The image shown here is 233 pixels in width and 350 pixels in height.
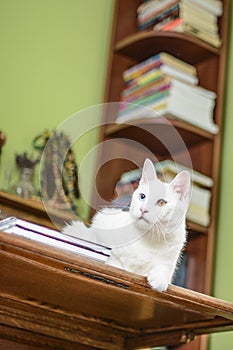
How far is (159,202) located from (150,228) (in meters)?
0.06

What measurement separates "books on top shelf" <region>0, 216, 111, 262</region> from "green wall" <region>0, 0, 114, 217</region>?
0.81 m

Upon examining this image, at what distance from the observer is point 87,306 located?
152 centimetres

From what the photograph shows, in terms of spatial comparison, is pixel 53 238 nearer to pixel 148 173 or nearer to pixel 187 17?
pixel 148 173

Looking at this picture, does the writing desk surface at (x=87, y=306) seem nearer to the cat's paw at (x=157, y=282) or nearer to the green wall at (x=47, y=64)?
the cat's paw at (x=157, y=282)

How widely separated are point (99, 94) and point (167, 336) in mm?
1081

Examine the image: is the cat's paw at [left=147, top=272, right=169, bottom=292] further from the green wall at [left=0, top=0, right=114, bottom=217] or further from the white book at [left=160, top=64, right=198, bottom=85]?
the white book at [left=160, top=64, right=198, bottom=85]

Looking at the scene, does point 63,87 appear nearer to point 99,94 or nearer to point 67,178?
point 99,94

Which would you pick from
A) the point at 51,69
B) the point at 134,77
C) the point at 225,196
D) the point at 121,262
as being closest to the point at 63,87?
the point at 51,69

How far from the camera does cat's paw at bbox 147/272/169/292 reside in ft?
4.35

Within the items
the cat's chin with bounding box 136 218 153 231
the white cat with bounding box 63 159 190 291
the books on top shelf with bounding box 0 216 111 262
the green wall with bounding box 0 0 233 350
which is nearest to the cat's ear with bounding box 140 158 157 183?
the white cat with bounding box 63 159 190 291

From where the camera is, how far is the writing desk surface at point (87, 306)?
125cm

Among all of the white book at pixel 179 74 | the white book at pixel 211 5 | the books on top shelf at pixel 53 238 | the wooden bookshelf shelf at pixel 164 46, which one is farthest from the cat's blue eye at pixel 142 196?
the white book at pixel 211 5

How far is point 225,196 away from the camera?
7.43 feet

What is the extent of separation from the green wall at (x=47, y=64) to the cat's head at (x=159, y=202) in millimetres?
682
